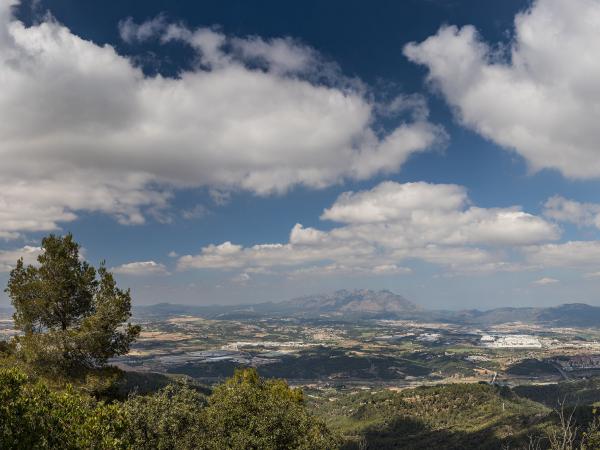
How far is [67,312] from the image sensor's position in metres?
40.2

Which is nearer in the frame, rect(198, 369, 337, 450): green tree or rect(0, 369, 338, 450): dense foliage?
rect(0, 369, 338, 450): dense foliage

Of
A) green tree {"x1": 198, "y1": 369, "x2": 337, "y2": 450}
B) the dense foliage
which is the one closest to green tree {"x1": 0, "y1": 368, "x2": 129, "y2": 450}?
the dense foliage

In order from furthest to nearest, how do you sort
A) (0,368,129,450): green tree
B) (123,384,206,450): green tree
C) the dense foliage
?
(123,384,206,450): green tree < the dense foliage < (0,368,129,450): green tree

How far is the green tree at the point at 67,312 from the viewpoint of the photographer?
37.0m

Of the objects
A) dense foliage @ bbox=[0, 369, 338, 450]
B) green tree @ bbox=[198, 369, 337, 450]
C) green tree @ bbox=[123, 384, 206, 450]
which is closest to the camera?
dense foliage @ bbox=[0, 369, 338, 450]

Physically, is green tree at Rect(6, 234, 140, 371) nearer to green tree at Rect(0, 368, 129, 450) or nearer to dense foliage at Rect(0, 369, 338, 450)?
dense foliage at Rect(0, 369, 338, 450)

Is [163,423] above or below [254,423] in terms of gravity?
above

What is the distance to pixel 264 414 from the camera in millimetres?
39281

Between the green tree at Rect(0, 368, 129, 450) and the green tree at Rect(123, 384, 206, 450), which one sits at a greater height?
the green tree at Rect(0, 368, 129, 450)

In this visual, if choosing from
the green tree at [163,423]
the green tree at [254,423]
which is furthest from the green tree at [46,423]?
the green tree at [254,423]

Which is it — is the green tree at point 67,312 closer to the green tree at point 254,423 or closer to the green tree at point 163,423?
the green tree at point 163,423

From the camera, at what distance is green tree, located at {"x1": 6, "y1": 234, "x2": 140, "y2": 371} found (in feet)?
121

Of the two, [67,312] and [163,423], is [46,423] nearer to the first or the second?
[163,423]

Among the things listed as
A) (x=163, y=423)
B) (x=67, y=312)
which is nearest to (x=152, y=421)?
(x=163, y=423)
